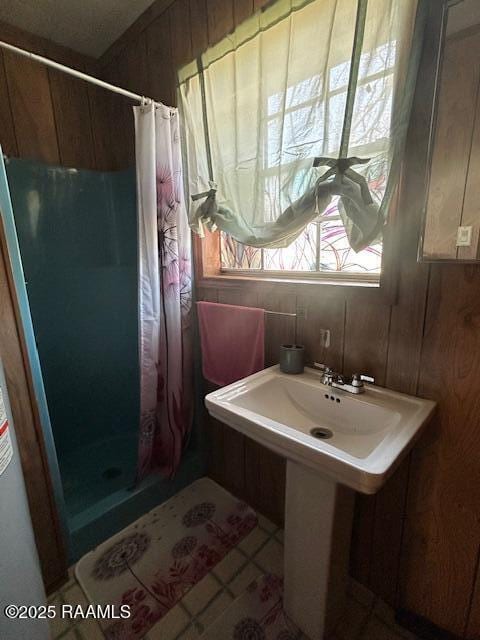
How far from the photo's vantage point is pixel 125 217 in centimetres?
186

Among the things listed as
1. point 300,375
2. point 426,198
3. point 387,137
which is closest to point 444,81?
point 387,137

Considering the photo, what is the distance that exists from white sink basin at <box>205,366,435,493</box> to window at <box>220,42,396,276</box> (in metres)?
0.46

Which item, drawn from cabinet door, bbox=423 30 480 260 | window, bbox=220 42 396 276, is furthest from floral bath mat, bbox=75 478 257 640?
cabinet door, bbox=423 30 480 260

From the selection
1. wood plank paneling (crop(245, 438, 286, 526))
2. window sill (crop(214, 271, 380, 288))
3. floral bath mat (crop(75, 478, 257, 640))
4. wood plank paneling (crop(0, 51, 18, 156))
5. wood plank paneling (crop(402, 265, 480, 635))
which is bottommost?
floral bath mat (crop(75, 478, 257, 640))

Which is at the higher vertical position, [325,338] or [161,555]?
[325,338]

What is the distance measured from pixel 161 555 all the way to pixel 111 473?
0.58 metres

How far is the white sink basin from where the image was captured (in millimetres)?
686

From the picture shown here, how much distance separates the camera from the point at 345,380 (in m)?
1.06

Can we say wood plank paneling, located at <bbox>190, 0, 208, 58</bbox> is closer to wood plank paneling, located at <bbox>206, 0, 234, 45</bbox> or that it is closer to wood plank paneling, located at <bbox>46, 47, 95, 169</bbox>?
wood plank paneling, located at <bbox>206, 0, 234, 45</bbox>

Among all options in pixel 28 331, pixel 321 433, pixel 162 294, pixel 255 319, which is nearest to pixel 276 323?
pixel 255 319

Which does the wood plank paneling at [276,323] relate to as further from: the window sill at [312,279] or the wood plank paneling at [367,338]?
the wood plank paneling at [367,338]

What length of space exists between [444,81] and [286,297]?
76 cm

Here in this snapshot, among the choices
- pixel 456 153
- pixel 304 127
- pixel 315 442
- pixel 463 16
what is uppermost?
pixel 463 16

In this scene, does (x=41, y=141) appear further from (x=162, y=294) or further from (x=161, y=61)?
(x=162, y=294)
